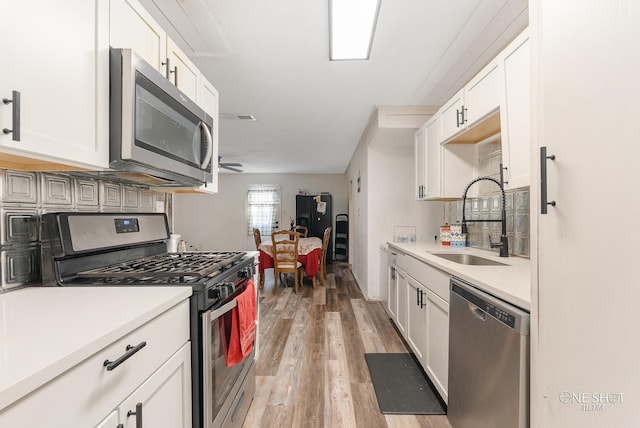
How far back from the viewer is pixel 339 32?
72.8 inches

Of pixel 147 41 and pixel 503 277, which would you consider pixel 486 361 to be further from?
pixel 147 41

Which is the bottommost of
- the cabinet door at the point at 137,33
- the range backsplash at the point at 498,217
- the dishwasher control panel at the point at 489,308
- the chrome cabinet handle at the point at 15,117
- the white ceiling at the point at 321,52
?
the dishwasher control panel at the point at 489,308

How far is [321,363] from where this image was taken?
2.22 metres

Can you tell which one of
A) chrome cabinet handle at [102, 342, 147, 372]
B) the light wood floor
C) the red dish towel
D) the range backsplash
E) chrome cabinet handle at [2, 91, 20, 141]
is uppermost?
chrome cabinet handle at [2, 91, 20, 141]

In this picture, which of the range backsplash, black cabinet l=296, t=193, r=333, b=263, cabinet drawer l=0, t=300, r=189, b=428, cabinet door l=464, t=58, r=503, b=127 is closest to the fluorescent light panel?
cabinet door l=464, t=58, r=503, b=127

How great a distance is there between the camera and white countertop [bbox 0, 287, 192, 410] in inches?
19.6

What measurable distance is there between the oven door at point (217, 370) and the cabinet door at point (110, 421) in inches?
15.2

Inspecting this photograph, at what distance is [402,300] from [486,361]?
4.70ft

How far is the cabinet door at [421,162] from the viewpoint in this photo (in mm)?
2921

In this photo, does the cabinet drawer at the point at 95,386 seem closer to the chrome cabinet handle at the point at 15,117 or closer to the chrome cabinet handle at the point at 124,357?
the chrome cabinet handle at the point at 124,357

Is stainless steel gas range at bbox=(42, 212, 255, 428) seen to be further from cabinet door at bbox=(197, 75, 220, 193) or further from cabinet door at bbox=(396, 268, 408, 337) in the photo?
cabinet door at bbox=(396, 268, 408, 337)

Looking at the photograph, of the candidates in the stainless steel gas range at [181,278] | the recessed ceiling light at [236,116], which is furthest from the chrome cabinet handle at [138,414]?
the recessed ceiling light at [236,116]

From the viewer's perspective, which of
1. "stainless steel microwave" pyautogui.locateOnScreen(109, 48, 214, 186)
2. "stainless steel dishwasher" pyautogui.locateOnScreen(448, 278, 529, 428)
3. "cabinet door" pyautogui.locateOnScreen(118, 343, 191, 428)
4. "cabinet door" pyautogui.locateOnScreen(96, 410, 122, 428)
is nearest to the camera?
"cabinet door" pyautogui.locateOnScreen(96, 410, 122, 428)

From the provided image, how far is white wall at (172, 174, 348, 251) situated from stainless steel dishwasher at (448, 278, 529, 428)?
6.57m
